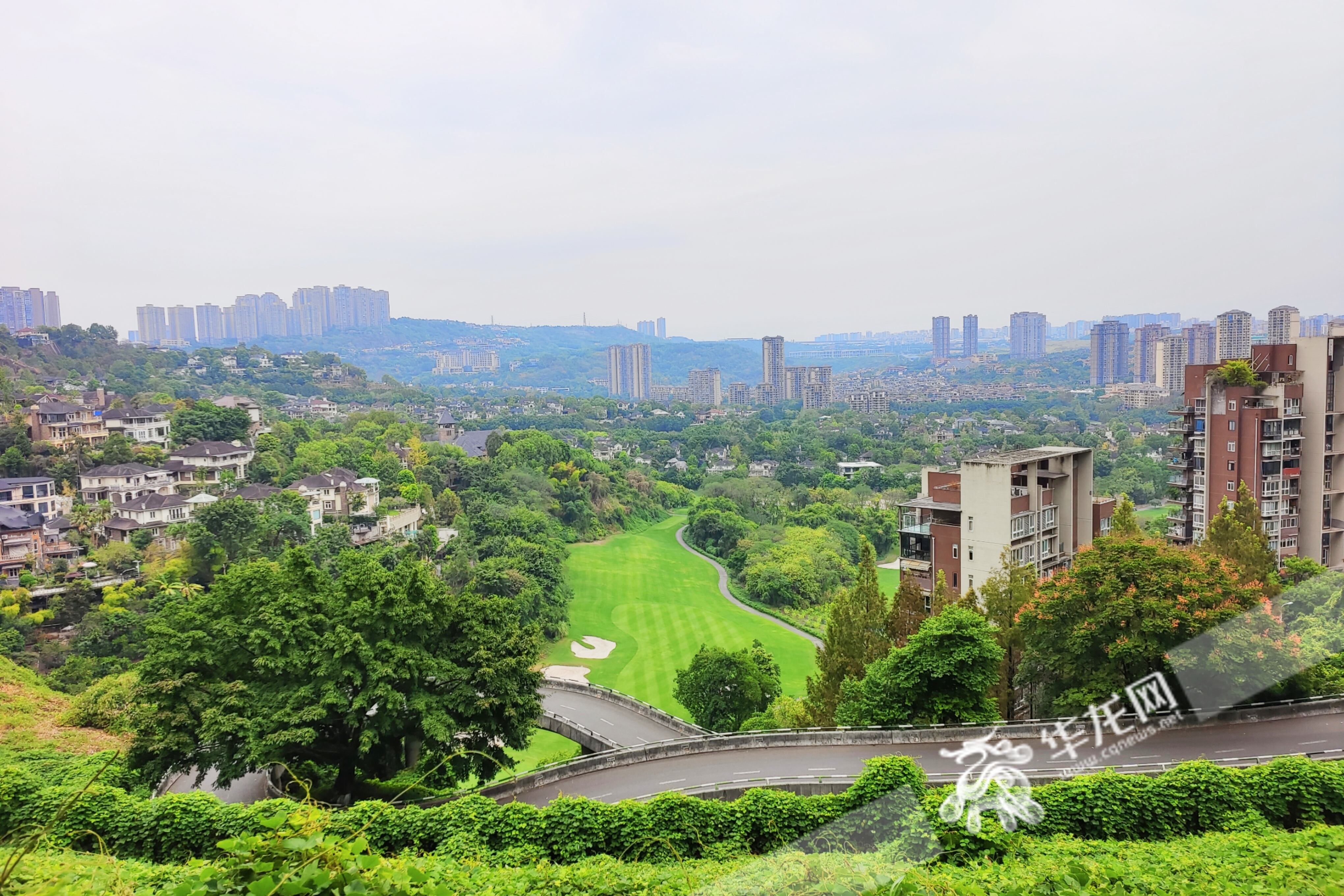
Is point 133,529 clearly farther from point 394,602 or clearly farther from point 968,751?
point 968,751

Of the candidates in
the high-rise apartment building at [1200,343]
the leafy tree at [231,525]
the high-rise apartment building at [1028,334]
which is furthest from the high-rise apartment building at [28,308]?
the high-rise apartment building at [1028,334]

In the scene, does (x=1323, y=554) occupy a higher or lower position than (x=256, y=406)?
lower

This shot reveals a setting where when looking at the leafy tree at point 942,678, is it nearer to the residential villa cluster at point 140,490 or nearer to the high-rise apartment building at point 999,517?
the high-rise apartment building at point 999,517

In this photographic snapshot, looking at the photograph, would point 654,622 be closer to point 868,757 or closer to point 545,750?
point 545,750

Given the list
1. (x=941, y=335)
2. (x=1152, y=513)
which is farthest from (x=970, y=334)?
(x=1152, y=513)

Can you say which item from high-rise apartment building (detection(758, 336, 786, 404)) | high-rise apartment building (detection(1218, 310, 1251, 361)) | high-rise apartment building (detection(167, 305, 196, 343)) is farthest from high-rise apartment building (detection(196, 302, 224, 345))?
high-rise apartment building (detection(1218, 310, 1251, 361))

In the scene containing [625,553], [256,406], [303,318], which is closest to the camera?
[625,553]

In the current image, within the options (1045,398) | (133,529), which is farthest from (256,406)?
(1045,398)
